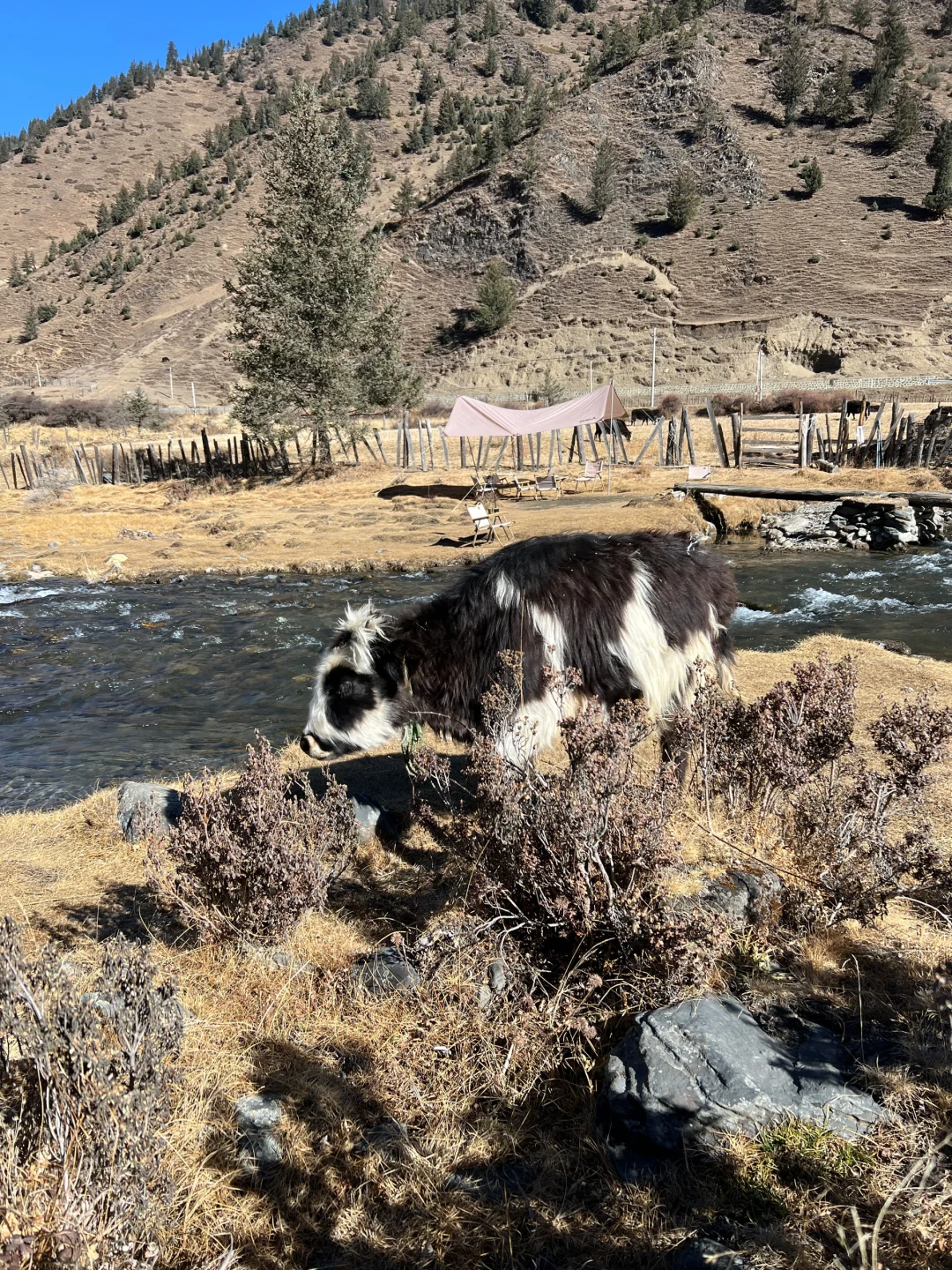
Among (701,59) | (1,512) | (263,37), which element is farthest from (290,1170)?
(263,37)

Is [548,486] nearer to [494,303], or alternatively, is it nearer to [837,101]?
[494,303]

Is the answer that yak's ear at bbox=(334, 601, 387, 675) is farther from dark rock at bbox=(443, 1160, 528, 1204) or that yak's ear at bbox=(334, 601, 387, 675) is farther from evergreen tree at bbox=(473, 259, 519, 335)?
evergreen tree at bbox=(473, 259, 519, 335)

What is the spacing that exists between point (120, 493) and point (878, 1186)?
28924mm

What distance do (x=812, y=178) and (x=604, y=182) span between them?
57.0 ft

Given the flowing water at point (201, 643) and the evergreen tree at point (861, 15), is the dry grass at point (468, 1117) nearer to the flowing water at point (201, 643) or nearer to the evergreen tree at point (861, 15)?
the flowing water at point (201, 643)

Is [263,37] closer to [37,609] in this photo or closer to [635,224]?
[635,224]

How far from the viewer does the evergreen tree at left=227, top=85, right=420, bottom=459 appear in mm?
27750

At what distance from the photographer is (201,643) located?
11695 mm

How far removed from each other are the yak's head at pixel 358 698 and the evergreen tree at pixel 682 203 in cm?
7337

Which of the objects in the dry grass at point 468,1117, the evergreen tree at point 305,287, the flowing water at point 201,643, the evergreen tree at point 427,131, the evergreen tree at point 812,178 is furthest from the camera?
the evergreen tree at point 427,131

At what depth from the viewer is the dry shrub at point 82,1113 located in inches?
73.6

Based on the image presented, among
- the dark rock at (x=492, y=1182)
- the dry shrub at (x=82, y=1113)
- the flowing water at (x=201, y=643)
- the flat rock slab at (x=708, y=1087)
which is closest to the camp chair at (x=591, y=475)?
the flowing water at (x=201, y=643)

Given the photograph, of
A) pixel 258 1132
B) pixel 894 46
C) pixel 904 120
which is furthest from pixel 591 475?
pixel 894 46

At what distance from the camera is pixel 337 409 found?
2806cm
